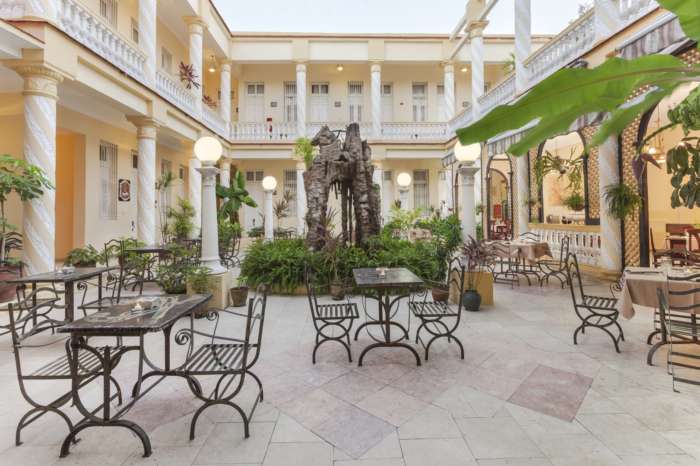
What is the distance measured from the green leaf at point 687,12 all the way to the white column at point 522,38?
9353 millimetres

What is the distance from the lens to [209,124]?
494 inches

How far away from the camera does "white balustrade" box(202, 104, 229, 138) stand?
12.4 meters

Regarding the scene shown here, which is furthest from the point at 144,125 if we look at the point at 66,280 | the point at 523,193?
the point at 523,193

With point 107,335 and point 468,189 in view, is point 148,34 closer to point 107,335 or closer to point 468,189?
point 468,189

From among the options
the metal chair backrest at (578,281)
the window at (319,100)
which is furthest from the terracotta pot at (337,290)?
the window at (319,100)

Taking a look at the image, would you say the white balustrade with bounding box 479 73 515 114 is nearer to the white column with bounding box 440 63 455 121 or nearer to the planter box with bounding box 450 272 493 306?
the white column with bounding box 440 63 455 121

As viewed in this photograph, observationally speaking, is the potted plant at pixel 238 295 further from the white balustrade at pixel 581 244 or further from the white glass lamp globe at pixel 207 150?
the white balustrade at pixel 581 244

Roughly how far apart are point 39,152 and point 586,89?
7306mm

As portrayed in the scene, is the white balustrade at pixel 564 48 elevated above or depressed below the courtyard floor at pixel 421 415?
above

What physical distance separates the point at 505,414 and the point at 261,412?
1668 millimetres

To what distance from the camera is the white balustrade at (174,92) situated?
9257 millimetres

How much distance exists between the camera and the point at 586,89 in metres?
0.79

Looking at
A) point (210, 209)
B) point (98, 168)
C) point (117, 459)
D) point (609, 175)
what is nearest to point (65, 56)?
point (210, 209)

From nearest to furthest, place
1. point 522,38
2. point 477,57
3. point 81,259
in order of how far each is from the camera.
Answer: point 81,259
point 522,38
point 477,57
